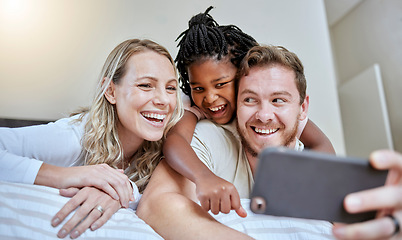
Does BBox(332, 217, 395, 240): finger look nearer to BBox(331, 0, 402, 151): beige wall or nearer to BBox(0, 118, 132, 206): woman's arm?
BBox(0, 118, 132, 206): woman's arm

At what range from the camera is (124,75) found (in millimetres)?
1088

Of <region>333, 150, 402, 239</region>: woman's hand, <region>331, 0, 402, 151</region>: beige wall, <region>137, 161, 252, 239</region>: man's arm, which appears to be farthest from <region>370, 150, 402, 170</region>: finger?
<region>331, 0, 402, 151</region>: beige wall

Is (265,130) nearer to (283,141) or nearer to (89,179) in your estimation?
(283,141)

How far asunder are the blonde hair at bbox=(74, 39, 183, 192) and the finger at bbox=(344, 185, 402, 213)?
744 millimetres

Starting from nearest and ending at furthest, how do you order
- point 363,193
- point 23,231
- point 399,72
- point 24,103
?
1. point 363,193
2. point 23,231
3. point 24,103
4. point 399,72

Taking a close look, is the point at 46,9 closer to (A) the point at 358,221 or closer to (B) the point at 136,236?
(B) the point at 136,236

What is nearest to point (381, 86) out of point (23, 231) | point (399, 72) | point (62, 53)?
point (399, 72)

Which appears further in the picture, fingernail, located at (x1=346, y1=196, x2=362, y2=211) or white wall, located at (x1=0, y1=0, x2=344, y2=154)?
white wall, located at (x1=0, y1=0, x2=344, y2=154)

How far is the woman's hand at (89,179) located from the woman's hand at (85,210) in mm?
19

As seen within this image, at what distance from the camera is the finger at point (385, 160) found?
0.37m

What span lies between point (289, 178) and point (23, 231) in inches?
19.2

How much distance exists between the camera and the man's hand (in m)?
0.70

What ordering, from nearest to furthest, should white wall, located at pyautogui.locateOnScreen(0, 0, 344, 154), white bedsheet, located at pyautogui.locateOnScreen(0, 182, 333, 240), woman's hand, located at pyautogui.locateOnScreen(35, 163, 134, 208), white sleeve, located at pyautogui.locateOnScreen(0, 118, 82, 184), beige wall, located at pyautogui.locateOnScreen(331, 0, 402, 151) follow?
white bedsheet, located at pyautogui.locateOnScreen(0, 182, 333, 240)
woman's hand, located at pyautogui.locateOnScreen(35, 163, 134, 208)
white sleeve, located at pyautogui.locateOnScreen(0, 118, 82, 184)
white wall, located at pyautogui.locateOnScreen(0, 0, 344, 154)
beige wall, located at pyautogui.locateOnScreen(331, 0, 402, 151)

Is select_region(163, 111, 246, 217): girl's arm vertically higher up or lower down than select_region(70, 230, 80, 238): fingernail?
higher up
